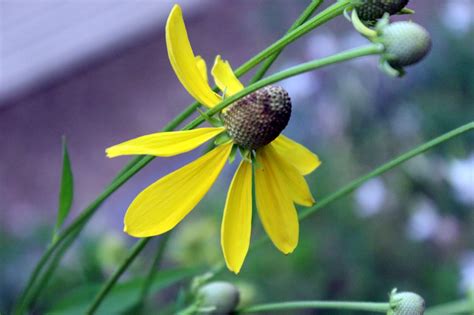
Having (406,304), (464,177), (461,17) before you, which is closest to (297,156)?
(406,304)

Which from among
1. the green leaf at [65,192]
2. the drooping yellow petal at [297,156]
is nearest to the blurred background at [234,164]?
the green leaf at [65,192]

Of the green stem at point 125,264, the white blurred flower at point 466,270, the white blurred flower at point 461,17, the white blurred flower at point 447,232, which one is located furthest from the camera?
the white blurred flower at point 461,17

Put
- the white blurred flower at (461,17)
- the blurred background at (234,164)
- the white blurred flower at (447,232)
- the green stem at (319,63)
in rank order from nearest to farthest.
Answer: the green stem at (319,63) < the blurred background at (234,164) < the white blurred flower at (447,232) < the white blurred flower at (461,17)

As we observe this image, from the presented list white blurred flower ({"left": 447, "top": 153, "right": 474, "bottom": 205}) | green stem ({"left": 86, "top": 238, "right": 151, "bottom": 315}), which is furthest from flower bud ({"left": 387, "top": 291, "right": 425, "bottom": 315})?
white blurred flower ({"left": 447, "top": 153, "right": 474, "bottom": 205})

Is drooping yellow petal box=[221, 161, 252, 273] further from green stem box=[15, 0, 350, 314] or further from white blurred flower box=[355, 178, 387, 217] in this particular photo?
white blurred flower box=[355, 178, 387, 217]

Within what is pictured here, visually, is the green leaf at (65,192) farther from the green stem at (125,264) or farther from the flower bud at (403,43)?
the flower bud at (403,43)

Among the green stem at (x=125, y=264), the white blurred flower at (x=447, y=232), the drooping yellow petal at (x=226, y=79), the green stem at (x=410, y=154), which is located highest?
the drooping yellow petal at (x=226, y=79)

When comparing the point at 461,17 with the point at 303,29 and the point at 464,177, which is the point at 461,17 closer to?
the point at 464,177
